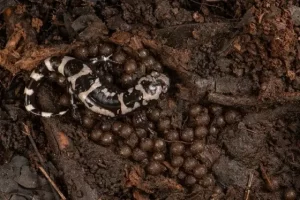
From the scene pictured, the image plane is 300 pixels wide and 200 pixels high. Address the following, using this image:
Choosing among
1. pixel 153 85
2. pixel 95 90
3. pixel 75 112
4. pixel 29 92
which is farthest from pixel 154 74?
pixel 29 92

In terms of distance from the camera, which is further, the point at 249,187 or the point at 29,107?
the point at 29,107

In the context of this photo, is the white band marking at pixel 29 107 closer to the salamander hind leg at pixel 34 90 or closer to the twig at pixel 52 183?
the salamander hind leg at pixel 34 90

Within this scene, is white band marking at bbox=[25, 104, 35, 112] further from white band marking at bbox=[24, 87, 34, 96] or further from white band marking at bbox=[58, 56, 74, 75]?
white band marking at bbox=[58, 56, 74, 75]

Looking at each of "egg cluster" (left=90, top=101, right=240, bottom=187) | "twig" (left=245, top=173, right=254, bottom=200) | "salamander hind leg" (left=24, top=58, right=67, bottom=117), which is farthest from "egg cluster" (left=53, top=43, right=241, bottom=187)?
"twig" (left=245, top=173, right=254, bottom=200)

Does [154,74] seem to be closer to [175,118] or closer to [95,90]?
[175,118]

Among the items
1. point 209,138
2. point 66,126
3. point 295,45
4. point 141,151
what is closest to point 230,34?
point 295,45
